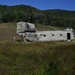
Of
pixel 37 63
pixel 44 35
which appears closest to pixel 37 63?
pixel 37 63

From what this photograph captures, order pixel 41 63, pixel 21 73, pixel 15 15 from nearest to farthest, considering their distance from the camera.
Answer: pixel 21 73 < pixel 41 63 < pixel 15 15

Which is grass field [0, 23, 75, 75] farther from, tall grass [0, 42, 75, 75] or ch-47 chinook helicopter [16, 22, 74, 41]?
ch-47 chinook helicopter [16, 22, 74, 41]

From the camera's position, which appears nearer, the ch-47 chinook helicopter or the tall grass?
the tall grass

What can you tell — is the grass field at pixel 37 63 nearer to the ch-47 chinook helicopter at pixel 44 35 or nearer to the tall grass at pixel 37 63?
the tall grass at pixel 37 63

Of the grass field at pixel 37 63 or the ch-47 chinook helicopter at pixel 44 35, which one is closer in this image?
the grass field at pixel 37 63

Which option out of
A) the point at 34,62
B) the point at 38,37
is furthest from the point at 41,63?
the point at 38,37

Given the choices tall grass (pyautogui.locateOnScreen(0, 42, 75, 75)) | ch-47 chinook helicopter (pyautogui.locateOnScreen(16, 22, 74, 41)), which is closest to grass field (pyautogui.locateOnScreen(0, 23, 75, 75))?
tall grass (pyautogui.locateOnScreen(0, 42, 75, 75))

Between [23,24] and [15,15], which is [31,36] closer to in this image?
[23,24]

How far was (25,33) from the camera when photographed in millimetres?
52250

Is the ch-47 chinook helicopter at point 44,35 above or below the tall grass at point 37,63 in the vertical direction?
below

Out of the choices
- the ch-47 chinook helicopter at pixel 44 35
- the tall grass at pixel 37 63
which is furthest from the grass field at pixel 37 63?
the ch-47 chinook helicopter at pixel 44 35

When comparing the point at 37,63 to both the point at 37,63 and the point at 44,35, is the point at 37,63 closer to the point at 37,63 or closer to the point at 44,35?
the point at 37,63

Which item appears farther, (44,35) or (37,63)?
(44,35)

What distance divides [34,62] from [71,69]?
105 inches
